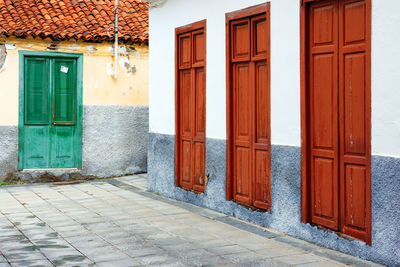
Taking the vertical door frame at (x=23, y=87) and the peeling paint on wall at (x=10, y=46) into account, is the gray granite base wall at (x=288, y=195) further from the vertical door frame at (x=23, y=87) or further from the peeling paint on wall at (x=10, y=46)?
the peeling paint on wall at (x=10, y=46)

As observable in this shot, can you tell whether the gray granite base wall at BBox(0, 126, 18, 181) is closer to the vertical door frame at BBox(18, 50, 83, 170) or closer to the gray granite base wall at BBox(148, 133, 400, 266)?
the vertical door frame at BBox(18, 50, 83, 170)

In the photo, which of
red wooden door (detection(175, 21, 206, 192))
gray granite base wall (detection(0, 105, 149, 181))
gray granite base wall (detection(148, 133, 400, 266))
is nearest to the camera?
gray granite base wall (detection(148, 133, 400, 266))

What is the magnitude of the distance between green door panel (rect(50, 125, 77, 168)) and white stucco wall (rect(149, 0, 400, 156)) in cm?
274

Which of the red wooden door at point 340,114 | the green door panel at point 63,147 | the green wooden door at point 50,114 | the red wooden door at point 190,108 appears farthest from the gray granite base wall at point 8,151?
the red wooden door at point 340,114

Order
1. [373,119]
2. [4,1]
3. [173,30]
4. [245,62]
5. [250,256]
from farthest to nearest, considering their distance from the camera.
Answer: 1. [4,1]
2. [173,30]
3. [245,62]
4. [250,256]
5. [373,119]

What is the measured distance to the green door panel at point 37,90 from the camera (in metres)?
12.6

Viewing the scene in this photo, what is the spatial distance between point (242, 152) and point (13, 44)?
21.2 ft

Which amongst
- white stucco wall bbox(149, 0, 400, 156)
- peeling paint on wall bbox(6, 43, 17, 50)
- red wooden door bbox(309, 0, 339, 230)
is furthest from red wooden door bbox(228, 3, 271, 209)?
peeling paint on wall bbox(6, 43, 17, 50)

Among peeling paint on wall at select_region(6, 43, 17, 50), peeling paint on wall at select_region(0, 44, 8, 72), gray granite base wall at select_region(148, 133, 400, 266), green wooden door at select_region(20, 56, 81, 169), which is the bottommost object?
gray granite base wall at select_region(148, 133, 400, 266)

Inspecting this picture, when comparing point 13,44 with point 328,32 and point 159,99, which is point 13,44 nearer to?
point 159,99

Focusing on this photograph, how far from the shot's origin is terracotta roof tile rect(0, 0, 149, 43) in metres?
12.5

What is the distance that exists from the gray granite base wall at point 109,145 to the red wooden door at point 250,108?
5375 millimetres

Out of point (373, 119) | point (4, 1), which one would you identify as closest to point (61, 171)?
point (4, 1)

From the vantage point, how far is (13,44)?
12367 millimetres
